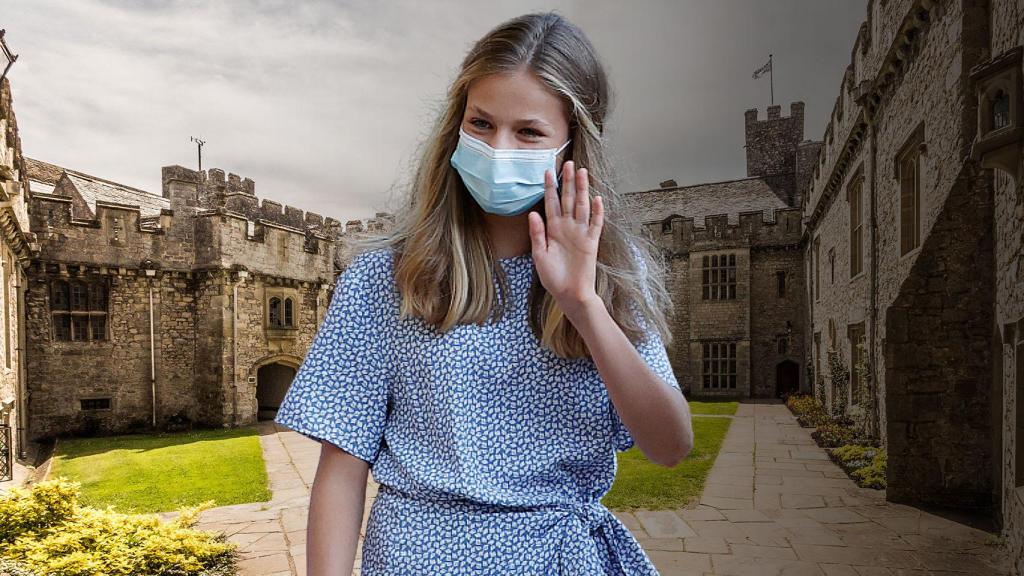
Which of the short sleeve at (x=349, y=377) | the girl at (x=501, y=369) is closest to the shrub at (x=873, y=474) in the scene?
the girl at (x=501, y=369)

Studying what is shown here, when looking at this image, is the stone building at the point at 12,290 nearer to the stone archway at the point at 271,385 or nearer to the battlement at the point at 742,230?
the stone archway at the point at 271,385

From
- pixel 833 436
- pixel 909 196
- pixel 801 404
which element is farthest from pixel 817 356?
pixel 909 196

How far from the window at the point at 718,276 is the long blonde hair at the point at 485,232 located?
20271 mm

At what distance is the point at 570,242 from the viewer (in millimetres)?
1063

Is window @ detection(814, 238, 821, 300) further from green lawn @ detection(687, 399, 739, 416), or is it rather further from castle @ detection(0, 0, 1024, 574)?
green lawn @ detection(687, 399, 739, 416)

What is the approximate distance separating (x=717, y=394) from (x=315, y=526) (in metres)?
20.3

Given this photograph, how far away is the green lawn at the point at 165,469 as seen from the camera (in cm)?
762

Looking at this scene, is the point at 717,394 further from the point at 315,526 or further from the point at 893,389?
the point at 315,526

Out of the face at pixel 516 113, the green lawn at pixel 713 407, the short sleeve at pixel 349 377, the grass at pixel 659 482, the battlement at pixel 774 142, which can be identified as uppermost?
the battlement at pixel 774 142

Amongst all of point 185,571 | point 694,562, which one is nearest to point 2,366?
point 185,571

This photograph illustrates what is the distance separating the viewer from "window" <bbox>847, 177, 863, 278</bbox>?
1134 centimetres

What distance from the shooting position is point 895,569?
4742 millimetres

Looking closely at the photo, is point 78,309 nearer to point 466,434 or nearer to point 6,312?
point 6,312

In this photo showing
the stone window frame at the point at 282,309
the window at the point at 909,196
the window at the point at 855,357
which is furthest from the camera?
the stone window frame at the point at 282,309
